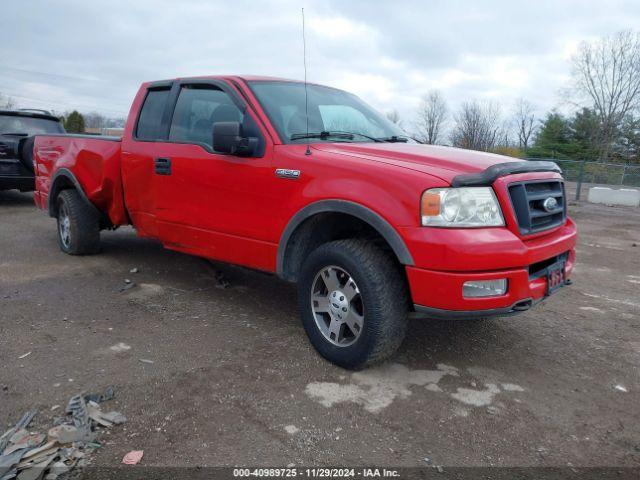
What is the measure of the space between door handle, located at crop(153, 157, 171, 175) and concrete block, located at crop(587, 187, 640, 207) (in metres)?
15.6

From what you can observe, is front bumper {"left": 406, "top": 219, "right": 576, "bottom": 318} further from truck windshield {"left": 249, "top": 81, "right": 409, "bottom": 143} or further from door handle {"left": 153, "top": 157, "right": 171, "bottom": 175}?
door handle {"left": 153, "top": 157, "right": 171, "bottom": 175}

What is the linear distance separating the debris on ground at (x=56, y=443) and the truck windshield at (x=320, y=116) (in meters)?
2.12

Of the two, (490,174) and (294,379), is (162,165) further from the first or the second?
(490,174)

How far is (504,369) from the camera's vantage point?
11.5 feet

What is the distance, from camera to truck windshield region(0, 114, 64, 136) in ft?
31.2

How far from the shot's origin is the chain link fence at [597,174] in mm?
17453

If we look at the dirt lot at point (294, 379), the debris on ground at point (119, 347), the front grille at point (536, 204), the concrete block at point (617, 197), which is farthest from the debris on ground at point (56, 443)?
the concrete block at point (617, 197)

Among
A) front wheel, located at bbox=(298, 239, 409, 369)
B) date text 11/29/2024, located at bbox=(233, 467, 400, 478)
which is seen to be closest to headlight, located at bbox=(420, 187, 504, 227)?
front wheel, located at bbox=(298, 239, 409, 369)

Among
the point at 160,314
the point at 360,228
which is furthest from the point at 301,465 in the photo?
the point at 160,314

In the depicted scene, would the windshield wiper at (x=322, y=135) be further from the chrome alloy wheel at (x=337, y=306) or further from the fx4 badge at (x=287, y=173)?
the chrome alloy wheel at (x=337, y=306)

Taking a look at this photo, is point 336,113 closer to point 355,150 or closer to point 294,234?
→ point 355,150

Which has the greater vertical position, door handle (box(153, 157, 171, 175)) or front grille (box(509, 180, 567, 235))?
door handle (box(153, 157, 171, 175))

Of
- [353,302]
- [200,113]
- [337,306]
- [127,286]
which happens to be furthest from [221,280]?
[353,302]

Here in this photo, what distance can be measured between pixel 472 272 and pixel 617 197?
51.8 ft
